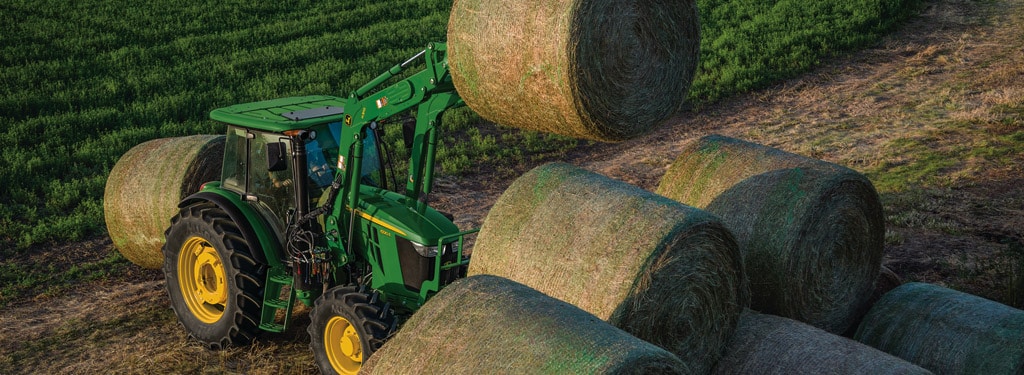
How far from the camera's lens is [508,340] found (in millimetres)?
4840

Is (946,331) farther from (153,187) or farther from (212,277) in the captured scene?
(153,187)

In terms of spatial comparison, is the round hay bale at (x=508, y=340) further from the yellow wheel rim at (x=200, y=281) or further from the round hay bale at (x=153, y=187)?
the round hay bale at (x=153, y=187)

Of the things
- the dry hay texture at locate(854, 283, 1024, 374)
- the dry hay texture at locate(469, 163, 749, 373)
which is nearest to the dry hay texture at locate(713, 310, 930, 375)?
the dry hay texture at locate(469, 163, 749, 373)

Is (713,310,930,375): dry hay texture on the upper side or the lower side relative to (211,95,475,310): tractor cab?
lower

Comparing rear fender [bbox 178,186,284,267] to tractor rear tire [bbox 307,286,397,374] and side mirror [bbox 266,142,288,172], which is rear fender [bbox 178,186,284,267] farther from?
tractor rear tire [bbox 307,286,397,374]

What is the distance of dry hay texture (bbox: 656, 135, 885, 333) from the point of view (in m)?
7.11

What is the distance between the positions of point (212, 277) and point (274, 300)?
817mm

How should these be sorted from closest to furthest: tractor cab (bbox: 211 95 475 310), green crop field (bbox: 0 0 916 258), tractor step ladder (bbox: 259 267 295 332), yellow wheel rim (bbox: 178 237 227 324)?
tractor cab (bbox: 211 95 475 310) < tractor step ladder (bbox: 259 267 295 332) < yellow wheel rim (bbox: 178 237 227 324) < green crop field (bbox: 0 0 916 258)

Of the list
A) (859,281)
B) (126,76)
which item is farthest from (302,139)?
(126,76)

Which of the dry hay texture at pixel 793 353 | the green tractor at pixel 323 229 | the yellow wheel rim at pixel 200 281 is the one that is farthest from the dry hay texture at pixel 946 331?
the yellow wheel rim at pixel 200 281

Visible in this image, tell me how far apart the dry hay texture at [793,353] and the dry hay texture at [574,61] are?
1.54m

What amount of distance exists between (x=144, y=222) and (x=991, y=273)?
8193 mm

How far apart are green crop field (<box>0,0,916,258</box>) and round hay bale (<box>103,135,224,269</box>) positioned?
207 cm

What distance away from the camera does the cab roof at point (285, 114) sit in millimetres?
7684
